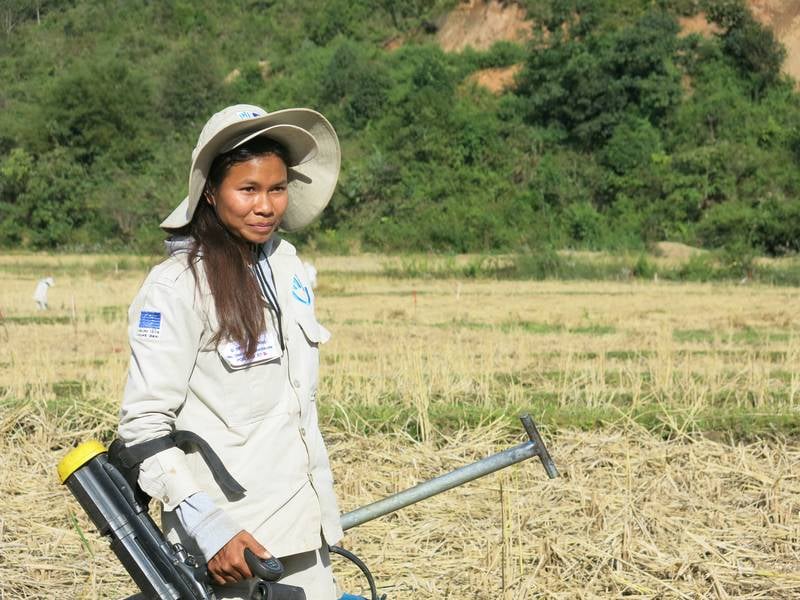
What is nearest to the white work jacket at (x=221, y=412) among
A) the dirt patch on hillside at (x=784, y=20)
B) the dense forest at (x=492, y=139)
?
the dense forest at (x=492, y=139)

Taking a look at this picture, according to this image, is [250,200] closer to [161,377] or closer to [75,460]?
[161,377]

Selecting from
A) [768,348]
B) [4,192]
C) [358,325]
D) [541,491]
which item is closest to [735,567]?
[541,491]

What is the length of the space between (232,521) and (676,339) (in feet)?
28.7

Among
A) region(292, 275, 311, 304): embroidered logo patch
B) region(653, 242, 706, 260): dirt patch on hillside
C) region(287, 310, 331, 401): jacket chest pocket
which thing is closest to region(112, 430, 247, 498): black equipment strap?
region(287, 310, 331, 401): jacket chest pocket

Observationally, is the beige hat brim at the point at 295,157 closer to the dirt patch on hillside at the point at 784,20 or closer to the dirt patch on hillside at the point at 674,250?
the dirt patch on hillside at the point at 674,250

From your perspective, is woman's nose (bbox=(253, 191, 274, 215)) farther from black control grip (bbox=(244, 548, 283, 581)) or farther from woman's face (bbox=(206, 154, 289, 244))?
black control grip (bbox=(244, 548, 283, 581))

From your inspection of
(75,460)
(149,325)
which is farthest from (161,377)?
(75,460)

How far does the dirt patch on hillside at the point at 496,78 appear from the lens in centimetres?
3184

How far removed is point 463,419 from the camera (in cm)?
612

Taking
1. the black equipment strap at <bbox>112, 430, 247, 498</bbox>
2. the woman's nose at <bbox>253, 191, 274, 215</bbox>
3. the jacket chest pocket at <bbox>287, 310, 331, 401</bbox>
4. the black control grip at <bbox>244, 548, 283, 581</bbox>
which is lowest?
the black control grip at <bbox>244, 548, 283, 581</bbox>

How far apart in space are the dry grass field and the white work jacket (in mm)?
1709

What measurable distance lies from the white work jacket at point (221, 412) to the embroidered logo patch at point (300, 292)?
4 cm

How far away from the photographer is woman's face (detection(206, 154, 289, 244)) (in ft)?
Answer: 8.10

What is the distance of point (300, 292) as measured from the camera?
100 inches
